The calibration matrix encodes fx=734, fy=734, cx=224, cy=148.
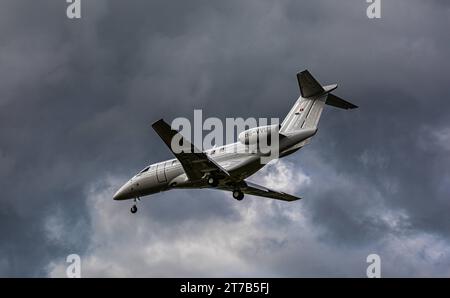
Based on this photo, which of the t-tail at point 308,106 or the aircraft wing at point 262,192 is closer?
the t-tail at point 308,106

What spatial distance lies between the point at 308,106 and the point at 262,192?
1189cm

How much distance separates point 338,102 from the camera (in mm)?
57312

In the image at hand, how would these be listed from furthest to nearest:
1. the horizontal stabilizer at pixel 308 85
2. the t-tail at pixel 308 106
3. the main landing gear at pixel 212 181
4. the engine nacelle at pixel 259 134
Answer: the main landing gear at pixel 212 181 < the t-tail at pixel 308 106 < the horizontal stabilizer at pixel 308 85 < the engine nacelle at pixel 259 134

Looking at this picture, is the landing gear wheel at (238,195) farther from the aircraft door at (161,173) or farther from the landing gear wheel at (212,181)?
the aircraft door at (161,173)

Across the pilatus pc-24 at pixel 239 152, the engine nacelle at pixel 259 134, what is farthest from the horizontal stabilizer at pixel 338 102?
the engine nacelle at pixel 259 134

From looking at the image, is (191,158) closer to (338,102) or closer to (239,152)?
(239,152)

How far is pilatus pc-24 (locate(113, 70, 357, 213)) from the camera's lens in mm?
55781

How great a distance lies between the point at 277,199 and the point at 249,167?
11.5m

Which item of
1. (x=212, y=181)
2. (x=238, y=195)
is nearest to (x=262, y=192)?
(x=238, y=195)

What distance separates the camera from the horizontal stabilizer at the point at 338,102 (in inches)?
2244

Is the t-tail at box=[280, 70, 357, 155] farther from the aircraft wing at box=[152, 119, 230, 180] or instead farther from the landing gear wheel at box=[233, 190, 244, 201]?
the landing gear wheel at box=[233, 190, 244, 201]

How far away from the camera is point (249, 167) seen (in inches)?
2280

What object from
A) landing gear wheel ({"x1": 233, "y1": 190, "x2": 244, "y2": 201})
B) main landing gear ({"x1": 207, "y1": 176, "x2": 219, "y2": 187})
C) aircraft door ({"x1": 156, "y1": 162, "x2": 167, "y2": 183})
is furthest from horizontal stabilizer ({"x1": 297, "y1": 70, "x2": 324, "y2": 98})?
aircraft door ({"x1": 156, "y1": 162, "x2": 167, "y2": 183})
